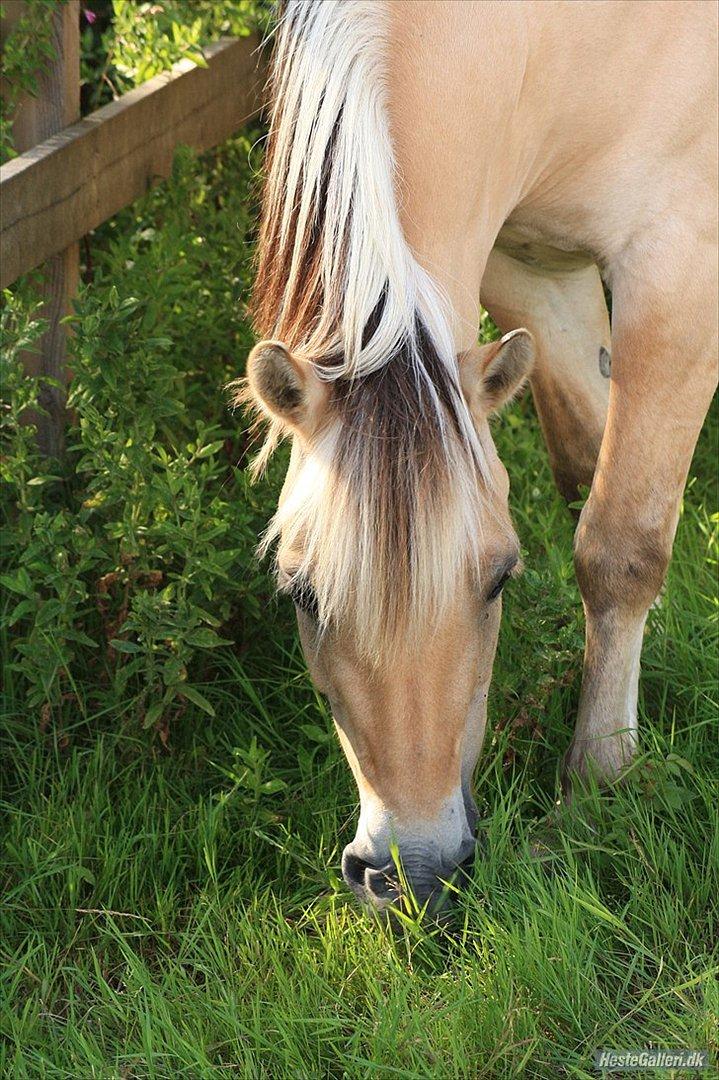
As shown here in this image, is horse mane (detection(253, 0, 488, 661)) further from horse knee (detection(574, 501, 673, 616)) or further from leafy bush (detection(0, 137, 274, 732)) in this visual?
horse knee (detection(574, 501, 673, 616))

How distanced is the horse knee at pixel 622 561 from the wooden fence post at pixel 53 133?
4.91 ft

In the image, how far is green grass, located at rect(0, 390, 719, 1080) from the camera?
2.24 metres

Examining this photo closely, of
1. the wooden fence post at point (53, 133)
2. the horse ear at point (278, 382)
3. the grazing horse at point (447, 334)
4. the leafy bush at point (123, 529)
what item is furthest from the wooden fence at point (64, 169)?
the horse ear at point (278, 382)

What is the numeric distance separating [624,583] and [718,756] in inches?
18.2

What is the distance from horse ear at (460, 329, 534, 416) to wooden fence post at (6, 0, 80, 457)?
4.91ft

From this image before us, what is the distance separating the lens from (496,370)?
2326 mm

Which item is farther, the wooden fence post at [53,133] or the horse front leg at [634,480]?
the wooden fence post at [53,133]

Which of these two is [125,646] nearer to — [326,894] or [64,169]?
[326,894]

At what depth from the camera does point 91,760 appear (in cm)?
305

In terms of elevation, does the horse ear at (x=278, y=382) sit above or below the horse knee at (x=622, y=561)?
above

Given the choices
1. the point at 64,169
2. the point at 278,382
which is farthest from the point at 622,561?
the point at 64,169

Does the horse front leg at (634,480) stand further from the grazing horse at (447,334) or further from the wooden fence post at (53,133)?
the wooden fence post at (53,133)

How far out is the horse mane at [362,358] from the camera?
2146 mm

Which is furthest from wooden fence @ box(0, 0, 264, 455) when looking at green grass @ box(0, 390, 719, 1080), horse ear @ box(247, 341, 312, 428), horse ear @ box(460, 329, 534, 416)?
horse ear @ box(460, 329, 534, 416)
